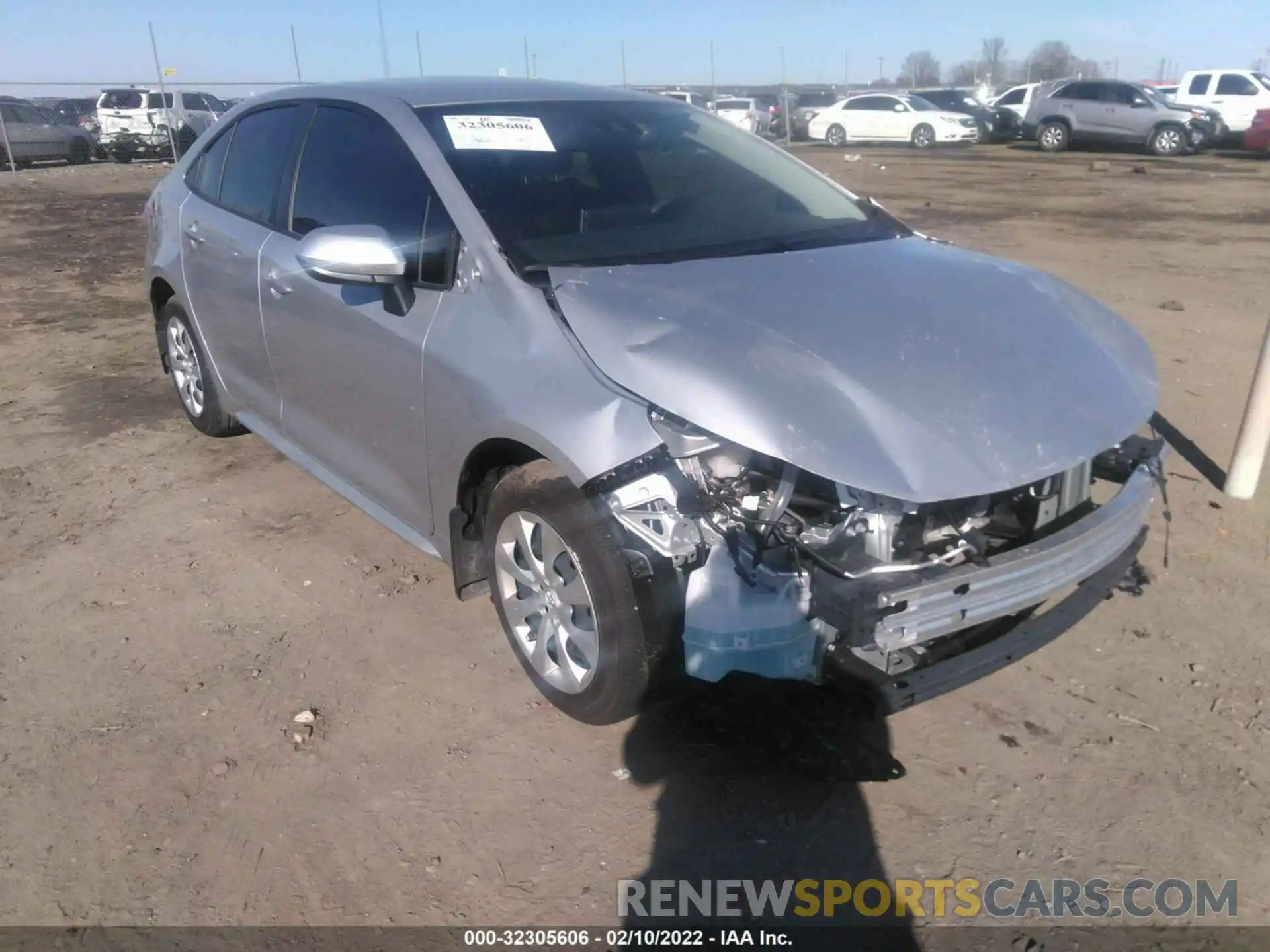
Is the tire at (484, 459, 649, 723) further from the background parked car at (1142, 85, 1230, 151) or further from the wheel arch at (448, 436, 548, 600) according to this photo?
the background parked car at (1142, 85, 1230, 151)

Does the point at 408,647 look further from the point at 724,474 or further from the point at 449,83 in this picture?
the point at 449,83

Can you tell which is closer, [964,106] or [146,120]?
[146,120]

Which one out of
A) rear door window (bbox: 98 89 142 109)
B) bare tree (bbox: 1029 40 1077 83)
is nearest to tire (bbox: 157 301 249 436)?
rear door window (bbox: 98 89 142 109)

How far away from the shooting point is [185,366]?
17.3ft

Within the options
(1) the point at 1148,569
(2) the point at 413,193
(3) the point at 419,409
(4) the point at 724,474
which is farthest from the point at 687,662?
(1) the point at 1148,569

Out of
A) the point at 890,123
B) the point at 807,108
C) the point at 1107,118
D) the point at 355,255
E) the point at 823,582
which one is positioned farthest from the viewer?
the point at 807,108

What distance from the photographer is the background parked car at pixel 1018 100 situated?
88.4ft

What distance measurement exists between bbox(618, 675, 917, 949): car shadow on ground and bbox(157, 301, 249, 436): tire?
3.19 metres

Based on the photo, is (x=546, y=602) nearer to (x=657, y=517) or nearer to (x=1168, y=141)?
(x=657, y=517)

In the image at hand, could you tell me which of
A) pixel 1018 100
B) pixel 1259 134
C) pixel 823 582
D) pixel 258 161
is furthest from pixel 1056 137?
pixel 823 582

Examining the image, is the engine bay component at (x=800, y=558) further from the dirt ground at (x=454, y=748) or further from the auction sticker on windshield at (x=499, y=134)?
the auction sticker on windshield at (x=499, y=134)

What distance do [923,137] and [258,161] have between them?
26.3m

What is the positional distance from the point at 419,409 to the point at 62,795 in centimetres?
150

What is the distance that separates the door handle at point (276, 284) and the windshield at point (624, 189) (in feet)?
2.85
